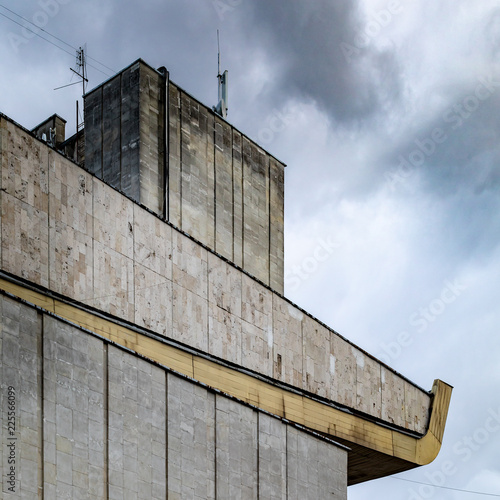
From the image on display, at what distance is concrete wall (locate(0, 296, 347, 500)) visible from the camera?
931 inches

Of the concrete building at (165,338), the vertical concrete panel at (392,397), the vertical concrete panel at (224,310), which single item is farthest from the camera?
the vertical concrete panel at (392,397)

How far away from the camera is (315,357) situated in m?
40.0

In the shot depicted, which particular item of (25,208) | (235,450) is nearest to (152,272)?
(25,208)

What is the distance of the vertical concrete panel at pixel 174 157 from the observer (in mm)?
40969

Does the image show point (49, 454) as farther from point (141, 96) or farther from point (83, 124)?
point (83, 124)

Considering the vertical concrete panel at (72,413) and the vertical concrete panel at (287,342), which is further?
the vertical concrete panel at (287,342)

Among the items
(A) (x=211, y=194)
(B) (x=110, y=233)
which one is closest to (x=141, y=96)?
(A) (x=211, y=194)

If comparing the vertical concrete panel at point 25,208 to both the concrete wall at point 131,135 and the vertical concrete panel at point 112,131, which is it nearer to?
the concrete wall at point 131,135

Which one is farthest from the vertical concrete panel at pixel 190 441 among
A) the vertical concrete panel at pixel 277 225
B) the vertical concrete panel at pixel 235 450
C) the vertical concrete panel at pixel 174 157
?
the vertical concrete panel at pixel 277 225

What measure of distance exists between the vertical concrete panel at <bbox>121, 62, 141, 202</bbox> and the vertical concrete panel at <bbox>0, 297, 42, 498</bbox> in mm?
15790

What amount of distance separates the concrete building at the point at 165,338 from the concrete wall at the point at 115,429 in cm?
5

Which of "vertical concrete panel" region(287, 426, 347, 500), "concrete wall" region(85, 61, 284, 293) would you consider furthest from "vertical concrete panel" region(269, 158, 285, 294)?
"vertical concrete panel" region(287, 426, 347, 500)

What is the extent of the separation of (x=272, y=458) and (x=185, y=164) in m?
15.3

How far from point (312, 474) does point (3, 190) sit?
47.2ft
